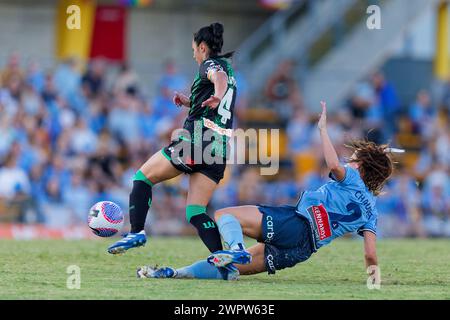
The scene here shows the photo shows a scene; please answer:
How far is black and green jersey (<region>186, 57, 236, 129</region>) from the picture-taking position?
918 centimetres

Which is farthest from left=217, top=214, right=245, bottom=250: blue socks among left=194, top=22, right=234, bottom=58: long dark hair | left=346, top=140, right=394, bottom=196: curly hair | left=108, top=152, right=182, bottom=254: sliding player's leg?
left=194, top=22, right=234, bottom=58: long dark hair

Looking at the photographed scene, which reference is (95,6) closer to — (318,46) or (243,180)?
(318,46)

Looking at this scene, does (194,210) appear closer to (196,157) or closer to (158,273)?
(196,157)

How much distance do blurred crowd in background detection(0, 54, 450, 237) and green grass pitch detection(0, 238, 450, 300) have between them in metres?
4.28

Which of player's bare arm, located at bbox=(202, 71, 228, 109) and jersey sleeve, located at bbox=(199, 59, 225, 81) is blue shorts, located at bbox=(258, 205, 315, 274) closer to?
player's bare arm, located at bbox=(202, 71, 228, 109)

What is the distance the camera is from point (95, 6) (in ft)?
76.2

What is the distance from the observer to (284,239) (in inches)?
351

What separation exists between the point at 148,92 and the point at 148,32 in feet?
9.92

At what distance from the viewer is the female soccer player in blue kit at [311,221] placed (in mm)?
8898

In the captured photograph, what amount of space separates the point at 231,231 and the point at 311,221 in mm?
756

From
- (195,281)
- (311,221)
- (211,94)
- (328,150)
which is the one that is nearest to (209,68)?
(211,94)

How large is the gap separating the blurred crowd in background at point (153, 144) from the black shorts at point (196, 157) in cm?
826

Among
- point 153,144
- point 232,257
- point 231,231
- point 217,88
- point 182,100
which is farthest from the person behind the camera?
point 153,144
